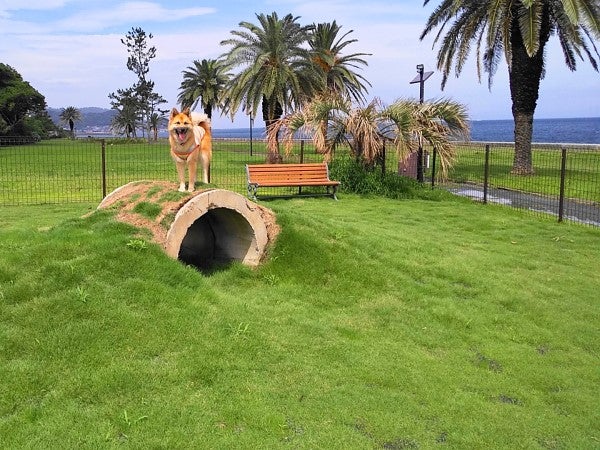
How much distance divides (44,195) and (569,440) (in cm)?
1447

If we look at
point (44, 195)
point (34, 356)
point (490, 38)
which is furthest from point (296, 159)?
point (34, 356)

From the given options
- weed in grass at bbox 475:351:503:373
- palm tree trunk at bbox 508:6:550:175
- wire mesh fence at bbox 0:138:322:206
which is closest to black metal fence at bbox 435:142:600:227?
palm tree trunk at bbox 508:6:550:175

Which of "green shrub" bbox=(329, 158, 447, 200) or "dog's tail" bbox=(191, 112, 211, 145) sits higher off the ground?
"dog's tail" bbox=(191, 112, 211, 145)

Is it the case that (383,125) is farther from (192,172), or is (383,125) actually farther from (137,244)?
(137,244)

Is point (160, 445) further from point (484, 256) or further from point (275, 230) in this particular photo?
point (484, 256)

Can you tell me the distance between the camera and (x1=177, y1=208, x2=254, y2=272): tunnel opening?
277 inches

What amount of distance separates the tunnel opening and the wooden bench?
6829 millimetres

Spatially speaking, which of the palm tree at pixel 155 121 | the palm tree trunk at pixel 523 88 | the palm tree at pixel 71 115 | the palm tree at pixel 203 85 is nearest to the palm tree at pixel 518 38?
the palm tree trunk at pixel 523 88

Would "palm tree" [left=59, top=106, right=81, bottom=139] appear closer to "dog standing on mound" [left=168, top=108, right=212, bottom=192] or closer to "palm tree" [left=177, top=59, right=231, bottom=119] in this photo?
"palm tree" [left=177, top=59, right=231, bottom=119]

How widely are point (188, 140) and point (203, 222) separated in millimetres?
1093

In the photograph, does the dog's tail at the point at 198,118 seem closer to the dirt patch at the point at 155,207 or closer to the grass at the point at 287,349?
the dirt patch at the point at 155,207

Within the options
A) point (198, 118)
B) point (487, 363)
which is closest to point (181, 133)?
point (198, 118)

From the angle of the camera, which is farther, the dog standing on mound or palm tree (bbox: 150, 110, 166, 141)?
palm tree (bbox: 150, 110, 166, 141)

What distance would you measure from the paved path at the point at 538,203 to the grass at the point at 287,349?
5.90 metres
